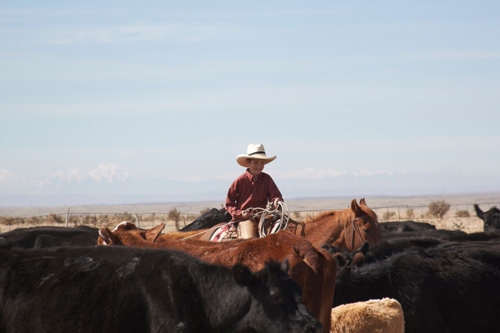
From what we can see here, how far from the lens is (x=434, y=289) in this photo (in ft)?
29.5

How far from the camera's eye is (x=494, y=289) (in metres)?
9.33

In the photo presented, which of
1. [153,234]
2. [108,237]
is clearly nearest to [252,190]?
[153,234]

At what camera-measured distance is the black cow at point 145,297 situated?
6.12 meters

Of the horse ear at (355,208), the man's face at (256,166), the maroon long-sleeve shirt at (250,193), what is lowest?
the horse ear at (355,208)

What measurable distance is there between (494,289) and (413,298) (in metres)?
1.03

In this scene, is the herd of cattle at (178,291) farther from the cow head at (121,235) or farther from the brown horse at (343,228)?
the brown horse at (343,228)

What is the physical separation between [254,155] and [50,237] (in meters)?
6.12

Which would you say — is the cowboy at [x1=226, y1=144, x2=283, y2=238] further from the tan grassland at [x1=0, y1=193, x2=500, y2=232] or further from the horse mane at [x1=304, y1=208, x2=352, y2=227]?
the tan grassland at [x1=0, y1=193, x2=500, y2=232]

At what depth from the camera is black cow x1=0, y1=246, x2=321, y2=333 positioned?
20.1 feet

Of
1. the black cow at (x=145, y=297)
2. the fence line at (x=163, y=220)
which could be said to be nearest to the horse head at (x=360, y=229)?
the black cow at (x=145, y=297)

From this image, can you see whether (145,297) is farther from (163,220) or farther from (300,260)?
(163,220)

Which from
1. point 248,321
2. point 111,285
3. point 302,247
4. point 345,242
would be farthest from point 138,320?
point 345,242

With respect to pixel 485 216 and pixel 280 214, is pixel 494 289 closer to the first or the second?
pixel 280 214

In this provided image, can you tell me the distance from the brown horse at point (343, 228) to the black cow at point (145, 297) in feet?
17.9
